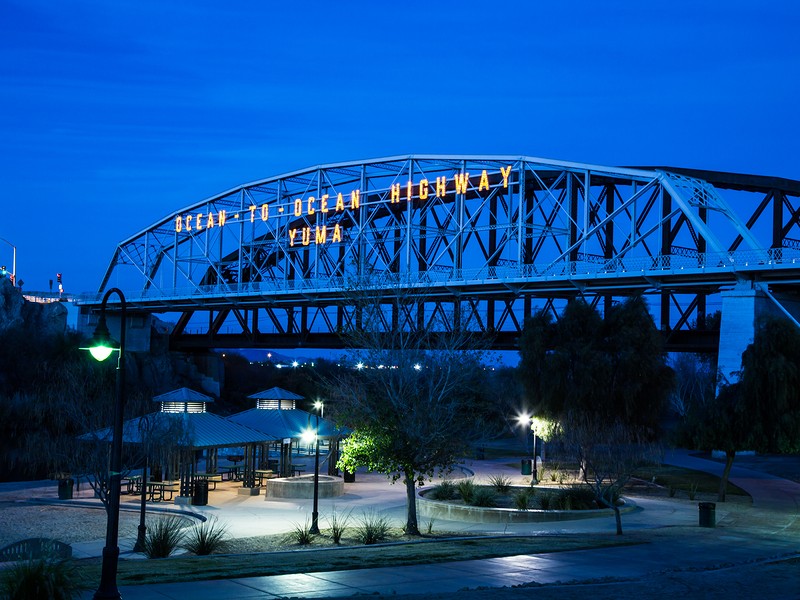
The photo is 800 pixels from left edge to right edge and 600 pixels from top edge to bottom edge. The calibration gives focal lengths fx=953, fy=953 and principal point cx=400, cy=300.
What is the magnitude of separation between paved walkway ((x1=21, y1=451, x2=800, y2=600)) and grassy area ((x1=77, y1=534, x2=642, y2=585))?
599mm

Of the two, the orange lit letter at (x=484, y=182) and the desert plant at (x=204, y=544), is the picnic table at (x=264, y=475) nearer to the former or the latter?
the desert plant at (x=204, y=544)

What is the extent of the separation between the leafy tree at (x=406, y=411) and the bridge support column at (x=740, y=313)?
2596 cm

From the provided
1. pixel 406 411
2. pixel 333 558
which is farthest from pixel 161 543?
pixel 406 411

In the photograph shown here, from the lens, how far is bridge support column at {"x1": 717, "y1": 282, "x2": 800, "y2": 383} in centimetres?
5216

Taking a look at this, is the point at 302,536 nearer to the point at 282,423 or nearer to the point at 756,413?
the point at 282,423

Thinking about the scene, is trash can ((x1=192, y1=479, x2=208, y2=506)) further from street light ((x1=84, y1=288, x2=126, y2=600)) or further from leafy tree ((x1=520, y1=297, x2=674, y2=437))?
street light ((x1=84, y1=288, x2=126, y2=600))

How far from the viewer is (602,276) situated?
6191 cm

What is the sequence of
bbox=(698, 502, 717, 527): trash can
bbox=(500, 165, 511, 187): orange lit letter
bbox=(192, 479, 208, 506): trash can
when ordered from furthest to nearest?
bbox=(500, 165, 511, 187): orange lit letter < bbox=(192, 479, 208, 506): trash can < bbox=(698, 502, 717, 527): trash can

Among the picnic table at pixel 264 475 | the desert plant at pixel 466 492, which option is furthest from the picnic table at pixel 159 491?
→ the desert plant at pixel 466 492

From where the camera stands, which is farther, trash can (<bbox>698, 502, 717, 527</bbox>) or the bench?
trash can (<bbox>698, 502, 717, 527</bbox>)

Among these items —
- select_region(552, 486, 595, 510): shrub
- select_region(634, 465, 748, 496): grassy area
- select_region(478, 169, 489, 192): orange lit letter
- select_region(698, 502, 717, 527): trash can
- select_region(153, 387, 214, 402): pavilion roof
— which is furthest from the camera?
select_region(478, 169, 489, 192): orange lit letter

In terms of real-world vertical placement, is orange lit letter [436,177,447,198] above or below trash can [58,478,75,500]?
above

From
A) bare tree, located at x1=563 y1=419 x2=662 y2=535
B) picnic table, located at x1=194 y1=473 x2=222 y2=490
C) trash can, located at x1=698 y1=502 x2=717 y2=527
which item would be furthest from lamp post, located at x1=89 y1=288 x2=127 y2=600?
picnic table, located at x1=194 y1=473 x2=222 y2=490

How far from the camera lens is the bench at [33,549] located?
849 inches
